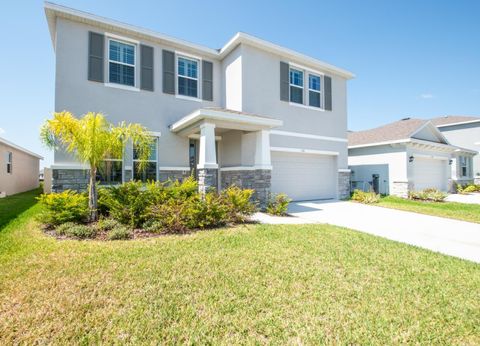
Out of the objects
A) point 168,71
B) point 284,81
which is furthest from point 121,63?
point 284,81

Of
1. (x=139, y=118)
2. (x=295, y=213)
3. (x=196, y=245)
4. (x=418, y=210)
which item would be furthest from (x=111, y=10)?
(x=418, y=210)

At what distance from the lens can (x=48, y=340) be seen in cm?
229

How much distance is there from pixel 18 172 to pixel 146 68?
46.0ft

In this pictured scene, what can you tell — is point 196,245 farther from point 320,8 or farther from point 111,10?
point 320,8

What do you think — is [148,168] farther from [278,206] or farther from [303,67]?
[303,67]

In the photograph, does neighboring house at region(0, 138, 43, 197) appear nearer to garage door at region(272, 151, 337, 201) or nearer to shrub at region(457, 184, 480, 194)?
garage door at region(272, 151, 337, 201)

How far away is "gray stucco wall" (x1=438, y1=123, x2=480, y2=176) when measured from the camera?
72.2ft

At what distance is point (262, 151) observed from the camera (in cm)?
904

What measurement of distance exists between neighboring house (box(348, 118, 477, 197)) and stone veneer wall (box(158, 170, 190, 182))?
451 inches

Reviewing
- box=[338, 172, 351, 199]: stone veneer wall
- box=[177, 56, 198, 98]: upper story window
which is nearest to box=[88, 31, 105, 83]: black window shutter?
box=[177, 56, 198, 98]: upper story window

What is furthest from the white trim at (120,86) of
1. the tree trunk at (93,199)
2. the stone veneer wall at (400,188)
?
the stone veneer wall at (400,188)

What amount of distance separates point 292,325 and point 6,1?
11.2 m

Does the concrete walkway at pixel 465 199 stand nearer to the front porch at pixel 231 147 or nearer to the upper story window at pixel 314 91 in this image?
the upper story window at pixel 314 91

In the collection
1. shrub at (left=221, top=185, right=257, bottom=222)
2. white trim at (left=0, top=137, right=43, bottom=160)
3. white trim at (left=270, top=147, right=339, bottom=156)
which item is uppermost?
white trim at (left=0, top=137, right=43, bottom=160)
